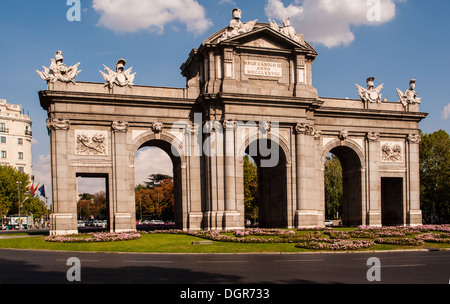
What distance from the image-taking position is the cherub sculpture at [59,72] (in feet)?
145

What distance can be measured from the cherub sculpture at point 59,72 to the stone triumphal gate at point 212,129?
3.5 inches

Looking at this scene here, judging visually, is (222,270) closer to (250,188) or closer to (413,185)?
(413,185)

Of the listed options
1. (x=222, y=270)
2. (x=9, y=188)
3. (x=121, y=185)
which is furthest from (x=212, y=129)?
(x=9, y=188)

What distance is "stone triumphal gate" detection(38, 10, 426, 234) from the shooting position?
44.6m

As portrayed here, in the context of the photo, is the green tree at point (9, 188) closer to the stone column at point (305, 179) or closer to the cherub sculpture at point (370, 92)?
the stone column at point (305, 179)

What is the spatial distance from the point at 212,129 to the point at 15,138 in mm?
90408

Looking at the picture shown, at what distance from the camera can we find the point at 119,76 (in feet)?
152

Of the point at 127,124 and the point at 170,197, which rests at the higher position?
the point at 127,124

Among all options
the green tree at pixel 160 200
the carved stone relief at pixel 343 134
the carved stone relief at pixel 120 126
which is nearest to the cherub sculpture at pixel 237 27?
the carved stone relief at pixel 120 126

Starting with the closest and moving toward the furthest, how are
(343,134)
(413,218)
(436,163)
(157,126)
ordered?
(157,126) < (343,134) < (413,218) < (436,163)

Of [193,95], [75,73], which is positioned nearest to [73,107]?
[75,73]
